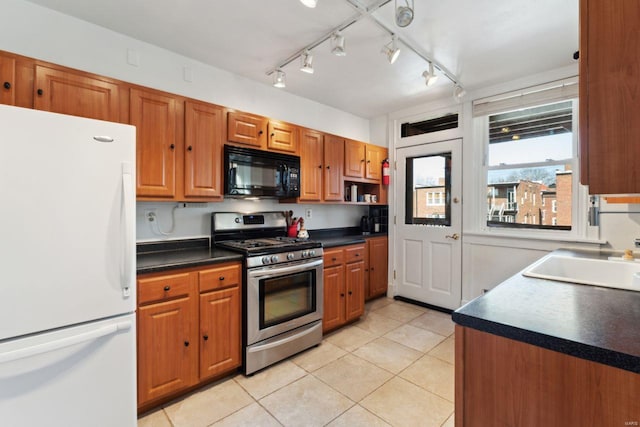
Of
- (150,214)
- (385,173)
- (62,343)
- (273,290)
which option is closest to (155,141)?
(150,214)

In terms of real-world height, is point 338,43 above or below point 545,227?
above

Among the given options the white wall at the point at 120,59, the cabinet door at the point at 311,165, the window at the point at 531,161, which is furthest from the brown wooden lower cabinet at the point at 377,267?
the white wall at the point at 120,59

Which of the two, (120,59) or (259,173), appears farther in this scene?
(259,173)

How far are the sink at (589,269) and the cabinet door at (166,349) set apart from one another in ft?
6.79

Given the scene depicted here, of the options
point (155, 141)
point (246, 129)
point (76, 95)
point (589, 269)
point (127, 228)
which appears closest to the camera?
point (127, 228)

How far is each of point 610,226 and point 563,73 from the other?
1.44 m

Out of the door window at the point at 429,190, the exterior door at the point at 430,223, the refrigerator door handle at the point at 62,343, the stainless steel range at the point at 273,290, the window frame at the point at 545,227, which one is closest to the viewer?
the refrigerator door handle at the point at 62,343

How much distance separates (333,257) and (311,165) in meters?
1.00

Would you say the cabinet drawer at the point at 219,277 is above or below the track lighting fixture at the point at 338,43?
below

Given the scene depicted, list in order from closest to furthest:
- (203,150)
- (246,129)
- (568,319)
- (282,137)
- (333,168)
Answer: (568,319) < (203,150) < (246,129) < (282,137) < (333,168)

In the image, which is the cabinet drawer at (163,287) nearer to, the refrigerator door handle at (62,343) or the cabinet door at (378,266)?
the refrigerator door handle at (62,343)

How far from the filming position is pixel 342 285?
2.97m

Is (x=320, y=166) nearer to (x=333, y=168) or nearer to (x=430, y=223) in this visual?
(x=333, y=168)

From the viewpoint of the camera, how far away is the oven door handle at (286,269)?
2188 millimetres
